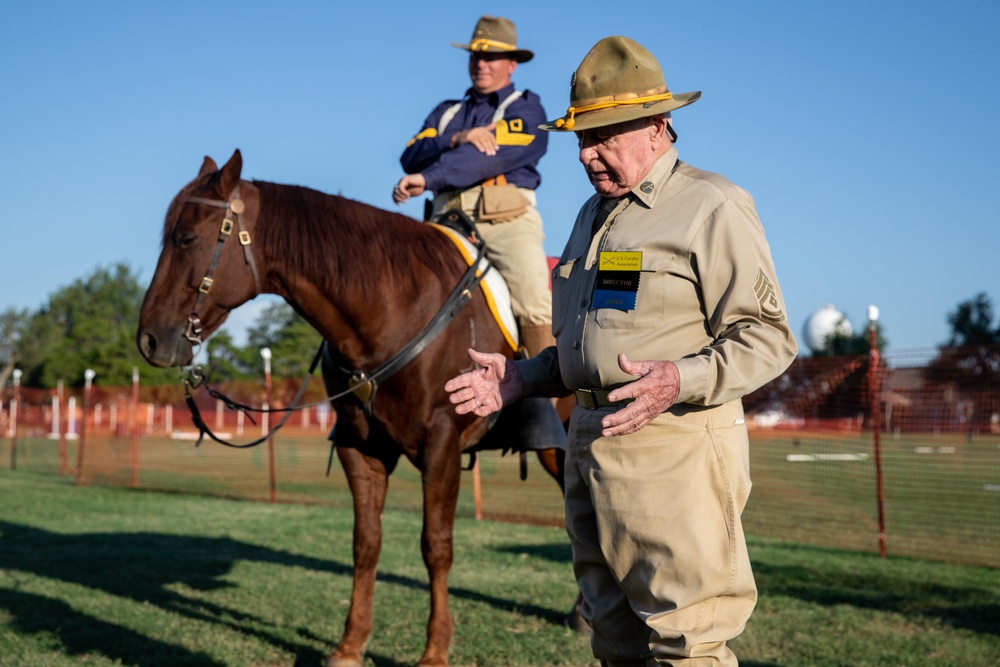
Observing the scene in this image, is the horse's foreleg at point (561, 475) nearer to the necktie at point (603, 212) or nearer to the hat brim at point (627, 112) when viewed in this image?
the necktie at point (603, 212)

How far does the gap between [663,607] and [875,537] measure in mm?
9128

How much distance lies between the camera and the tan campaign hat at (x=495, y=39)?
546 centimetres

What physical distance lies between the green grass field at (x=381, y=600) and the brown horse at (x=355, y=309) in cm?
72

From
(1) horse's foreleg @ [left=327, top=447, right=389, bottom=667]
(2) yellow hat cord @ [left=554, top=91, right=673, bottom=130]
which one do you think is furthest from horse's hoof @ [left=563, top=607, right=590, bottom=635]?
(2) yellow hat cord @ [left=554, top=91, right=673, bottom=130]

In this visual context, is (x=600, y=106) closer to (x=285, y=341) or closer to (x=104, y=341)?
(x=285, y=341)

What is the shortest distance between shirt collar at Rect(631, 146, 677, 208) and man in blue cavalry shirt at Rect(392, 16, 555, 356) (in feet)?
8.62

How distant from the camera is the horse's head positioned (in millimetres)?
4543

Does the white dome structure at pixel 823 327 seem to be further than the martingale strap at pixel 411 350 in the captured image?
Yes

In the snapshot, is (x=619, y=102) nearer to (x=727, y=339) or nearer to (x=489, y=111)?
(x=727, y=339)

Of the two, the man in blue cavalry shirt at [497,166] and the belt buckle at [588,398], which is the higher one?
the man in blue cavalry shirt at [497,166]

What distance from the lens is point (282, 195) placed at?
4.84 meters

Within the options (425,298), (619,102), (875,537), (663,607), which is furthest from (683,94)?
(875,537)

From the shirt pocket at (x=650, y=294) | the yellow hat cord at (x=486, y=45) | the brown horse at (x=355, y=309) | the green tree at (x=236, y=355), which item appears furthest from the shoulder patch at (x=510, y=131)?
the green tree at (x=236, y=355)

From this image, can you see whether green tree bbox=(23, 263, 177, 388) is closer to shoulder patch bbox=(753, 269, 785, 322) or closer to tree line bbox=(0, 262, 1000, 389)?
tree line bbox=(0, 262, 1000, 389)
